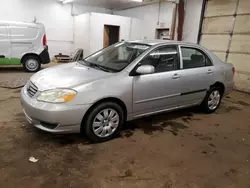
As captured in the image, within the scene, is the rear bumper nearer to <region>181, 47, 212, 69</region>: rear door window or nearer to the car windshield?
the car windshield

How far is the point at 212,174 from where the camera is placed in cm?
212

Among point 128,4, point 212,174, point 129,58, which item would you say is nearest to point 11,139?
point 129,58

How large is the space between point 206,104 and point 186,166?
1.85 metres

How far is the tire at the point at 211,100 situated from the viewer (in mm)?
3704

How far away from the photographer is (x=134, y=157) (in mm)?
2332

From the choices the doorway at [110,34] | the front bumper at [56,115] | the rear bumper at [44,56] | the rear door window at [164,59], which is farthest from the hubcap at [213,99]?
the doorway at [110,34]

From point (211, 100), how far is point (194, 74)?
0.84 m

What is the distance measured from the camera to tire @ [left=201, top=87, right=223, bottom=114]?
3704 mm

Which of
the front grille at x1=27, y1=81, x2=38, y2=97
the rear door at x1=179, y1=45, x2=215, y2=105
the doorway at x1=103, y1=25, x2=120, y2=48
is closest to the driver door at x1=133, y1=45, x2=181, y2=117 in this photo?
the rear door at x1=179, y1=45, x2=215, y2=105

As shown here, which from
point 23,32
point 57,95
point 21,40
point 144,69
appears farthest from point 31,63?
point 144,69

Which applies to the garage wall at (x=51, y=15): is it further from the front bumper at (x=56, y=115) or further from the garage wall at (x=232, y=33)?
the front bumper at (x=56, y=115)

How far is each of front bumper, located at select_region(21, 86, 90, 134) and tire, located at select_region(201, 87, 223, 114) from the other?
2.39 meters

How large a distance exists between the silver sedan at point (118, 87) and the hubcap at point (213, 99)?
125 millimetres

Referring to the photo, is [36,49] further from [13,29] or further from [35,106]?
[35,106]
